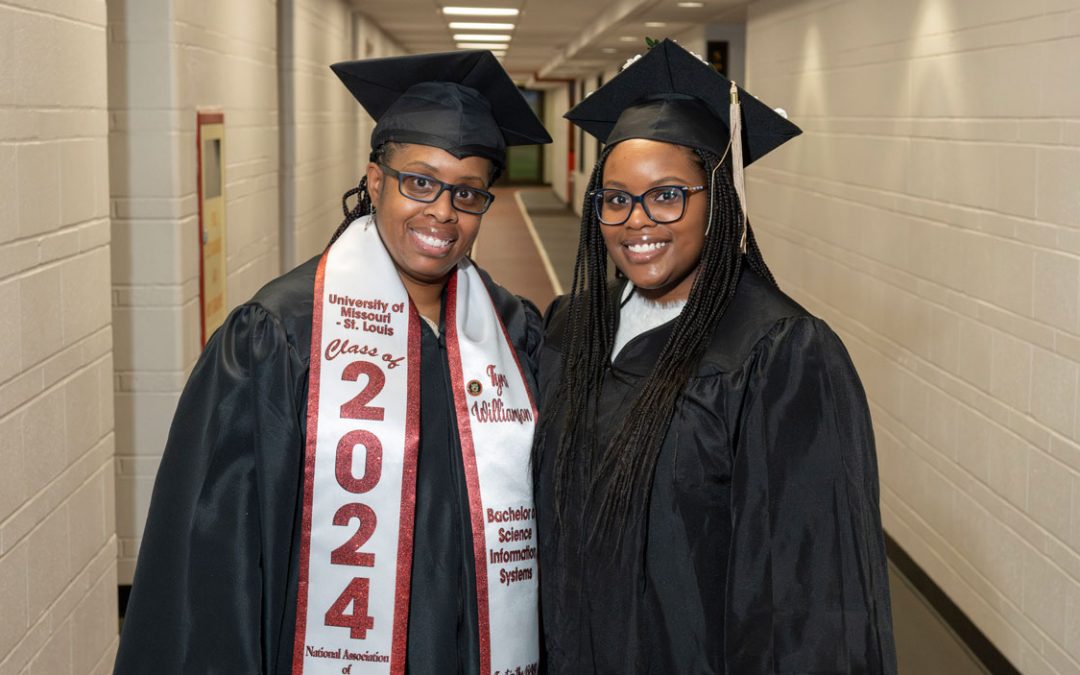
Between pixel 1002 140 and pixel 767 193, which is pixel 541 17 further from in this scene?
pixel 1002 140

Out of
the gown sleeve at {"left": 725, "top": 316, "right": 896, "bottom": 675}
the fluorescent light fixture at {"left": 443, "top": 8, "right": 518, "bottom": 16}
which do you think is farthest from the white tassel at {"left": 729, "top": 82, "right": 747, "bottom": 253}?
the fluorescent light fixture at {"left": 443, "top": 8, "right": 518, "bottom": 16}

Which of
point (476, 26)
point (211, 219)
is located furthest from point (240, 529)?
point (476, 26)

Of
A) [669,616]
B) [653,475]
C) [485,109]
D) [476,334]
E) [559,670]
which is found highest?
[485,109]

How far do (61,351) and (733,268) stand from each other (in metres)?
1.73

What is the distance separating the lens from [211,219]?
4.67m

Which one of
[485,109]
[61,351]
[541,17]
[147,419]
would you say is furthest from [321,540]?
[541,17]

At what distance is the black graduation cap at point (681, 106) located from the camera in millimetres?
2156

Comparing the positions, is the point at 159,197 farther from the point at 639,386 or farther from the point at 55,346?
the point at 639,386

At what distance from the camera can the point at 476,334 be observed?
2393 mm

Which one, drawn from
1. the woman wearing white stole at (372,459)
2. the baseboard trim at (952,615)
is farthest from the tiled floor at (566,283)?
the woman wearing white stole at (372,459)

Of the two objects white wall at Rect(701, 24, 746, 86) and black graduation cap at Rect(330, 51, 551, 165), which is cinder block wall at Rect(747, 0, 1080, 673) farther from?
white wall at Rect(701, 24, 746, 86)

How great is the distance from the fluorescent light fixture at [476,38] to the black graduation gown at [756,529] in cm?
1202

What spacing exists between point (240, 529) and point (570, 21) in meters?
10.3

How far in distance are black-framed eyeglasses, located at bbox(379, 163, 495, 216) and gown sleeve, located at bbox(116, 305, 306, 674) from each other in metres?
0.35
